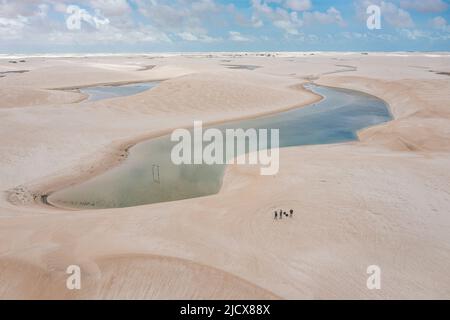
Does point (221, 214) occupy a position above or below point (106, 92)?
below

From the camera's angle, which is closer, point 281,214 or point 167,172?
point 281,214

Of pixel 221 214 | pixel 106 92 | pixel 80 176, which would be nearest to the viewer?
pixel 221 214

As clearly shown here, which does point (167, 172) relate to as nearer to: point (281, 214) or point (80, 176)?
point (80, 176)

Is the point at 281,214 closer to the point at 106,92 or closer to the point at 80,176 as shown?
the point at 80,176

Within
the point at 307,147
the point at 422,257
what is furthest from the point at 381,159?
the point at 422,257

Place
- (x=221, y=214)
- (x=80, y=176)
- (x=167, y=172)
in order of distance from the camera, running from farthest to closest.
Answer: (x=167, y=172)
(x=80, y=176)
(x=221, y=214)

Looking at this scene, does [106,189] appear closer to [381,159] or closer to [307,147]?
[307,147]

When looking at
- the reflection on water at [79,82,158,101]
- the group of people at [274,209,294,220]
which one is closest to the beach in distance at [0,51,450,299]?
the group of people at [274,209,294,220]

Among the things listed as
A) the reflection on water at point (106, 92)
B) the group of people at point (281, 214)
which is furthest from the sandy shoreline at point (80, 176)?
the reflection on water at point (106, 92)

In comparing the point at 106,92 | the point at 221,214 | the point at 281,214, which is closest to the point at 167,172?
the point at 221,214

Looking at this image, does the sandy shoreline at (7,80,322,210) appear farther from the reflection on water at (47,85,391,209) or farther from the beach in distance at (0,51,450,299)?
the reflection on water at (47,85,391,209)
